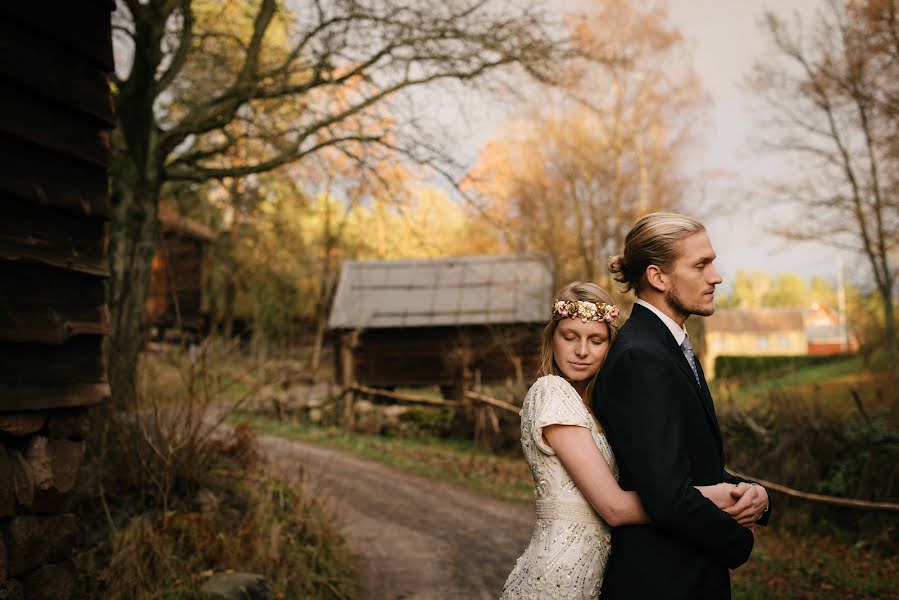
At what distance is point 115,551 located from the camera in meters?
4.95

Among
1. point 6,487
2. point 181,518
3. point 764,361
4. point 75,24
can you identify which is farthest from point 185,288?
point 6,487

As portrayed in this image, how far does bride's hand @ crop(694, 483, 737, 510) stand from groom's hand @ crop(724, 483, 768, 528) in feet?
0.04

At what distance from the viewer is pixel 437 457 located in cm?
1427

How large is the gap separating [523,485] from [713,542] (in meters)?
9.88

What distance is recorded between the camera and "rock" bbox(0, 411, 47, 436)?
361cm

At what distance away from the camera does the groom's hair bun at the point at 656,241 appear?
2.44 m

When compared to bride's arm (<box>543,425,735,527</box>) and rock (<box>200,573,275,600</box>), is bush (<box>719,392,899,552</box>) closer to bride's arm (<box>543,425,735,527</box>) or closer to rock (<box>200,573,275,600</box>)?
rock (<box>200,573,275,600</box>)

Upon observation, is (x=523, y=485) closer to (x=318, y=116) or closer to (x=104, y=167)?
(x=318, y=116)

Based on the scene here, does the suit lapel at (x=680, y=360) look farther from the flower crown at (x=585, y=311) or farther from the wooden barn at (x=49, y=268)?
the wooden barn at (x=49, y=268)

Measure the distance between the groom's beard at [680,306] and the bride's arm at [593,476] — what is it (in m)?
0.51

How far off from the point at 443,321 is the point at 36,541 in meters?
14.9

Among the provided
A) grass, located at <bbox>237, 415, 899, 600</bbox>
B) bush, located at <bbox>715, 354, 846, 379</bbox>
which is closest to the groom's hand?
grass, located at <bbox>237, 415, 899, 600</bbox>

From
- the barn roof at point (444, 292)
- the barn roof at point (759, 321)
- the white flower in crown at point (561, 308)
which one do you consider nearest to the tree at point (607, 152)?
the barn roof at point (444, 292)

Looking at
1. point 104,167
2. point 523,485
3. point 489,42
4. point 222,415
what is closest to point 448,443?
point 523,485
